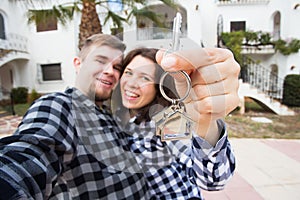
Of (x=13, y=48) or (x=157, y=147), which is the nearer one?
(x=157, y=147)

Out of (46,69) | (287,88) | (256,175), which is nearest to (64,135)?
(256,175)

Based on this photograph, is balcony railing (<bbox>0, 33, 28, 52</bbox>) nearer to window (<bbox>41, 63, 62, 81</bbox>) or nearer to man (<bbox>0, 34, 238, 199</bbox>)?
window (<bbox>41, 63, 62, 81</bbox>)

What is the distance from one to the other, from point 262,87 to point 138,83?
28.5ft

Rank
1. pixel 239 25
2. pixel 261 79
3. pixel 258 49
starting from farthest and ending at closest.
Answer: pixel 239 25, pixel 258 49, pixel 261 79

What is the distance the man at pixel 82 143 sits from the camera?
0.45m

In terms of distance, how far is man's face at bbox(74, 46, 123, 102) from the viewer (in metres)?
0.55

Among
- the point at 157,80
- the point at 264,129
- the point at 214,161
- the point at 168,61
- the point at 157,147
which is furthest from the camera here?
the point at 264,129

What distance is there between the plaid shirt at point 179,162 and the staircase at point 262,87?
6.56 meters

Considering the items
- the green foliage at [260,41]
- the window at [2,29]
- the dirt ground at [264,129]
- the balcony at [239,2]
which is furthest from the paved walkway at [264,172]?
the window at [2,29]

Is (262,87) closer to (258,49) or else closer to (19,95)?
(258,49)

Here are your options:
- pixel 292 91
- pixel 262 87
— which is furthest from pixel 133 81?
pixel 292 91

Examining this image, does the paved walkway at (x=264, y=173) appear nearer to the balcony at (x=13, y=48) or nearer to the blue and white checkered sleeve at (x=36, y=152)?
the blue and white checkered sleeve at (x=36, y=152)

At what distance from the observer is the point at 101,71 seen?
562mm

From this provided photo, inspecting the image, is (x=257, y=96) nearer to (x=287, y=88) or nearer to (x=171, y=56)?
(x=287, y=88)
